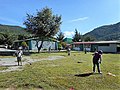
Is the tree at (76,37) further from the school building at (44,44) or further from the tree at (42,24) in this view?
the tree at (42,24)

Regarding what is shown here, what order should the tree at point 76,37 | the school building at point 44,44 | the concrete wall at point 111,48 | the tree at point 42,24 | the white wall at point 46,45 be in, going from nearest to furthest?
the tree at point 42,24 → the concrete wall at point 111,48 → the school building at point 44,44 → the white wall at point 46,45 → the tree at point 76,37

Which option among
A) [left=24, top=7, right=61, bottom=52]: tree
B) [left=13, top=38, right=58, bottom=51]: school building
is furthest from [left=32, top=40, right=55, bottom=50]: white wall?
[left=24, top=7, right=61, bottom=52]: tree

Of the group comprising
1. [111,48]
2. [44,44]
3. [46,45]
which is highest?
[44,44]

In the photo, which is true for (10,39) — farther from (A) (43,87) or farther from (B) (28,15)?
(A) (43,87)

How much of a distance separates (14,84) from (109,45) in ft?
156

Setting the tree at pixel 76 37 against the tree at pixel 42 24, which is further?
Result: the tree at pixel 76 37

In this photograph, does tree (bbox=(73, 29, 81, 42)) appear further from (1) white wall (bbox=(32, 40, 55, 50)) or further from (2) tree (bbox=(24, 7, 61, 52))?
(2) tree (bbox=(24, 7, 61, 52))

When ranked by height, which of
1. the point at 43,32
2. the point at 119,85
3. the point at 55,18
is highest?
the point at 55,18

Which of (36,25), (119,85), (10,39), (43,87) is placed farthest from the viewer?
(10,39)

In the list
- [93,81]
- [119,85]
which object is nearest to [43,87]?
[93,81]

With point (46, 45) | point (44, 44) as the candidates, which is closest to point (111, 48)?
point (46, 45)

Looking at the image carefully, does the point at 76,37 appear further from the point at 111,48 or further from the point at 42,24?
the point at 42,24

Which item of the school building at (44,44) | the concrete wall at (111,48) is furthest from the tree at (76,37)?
the concrete wall at (111,48)

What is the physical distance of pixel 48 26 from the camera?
45.1 metres
